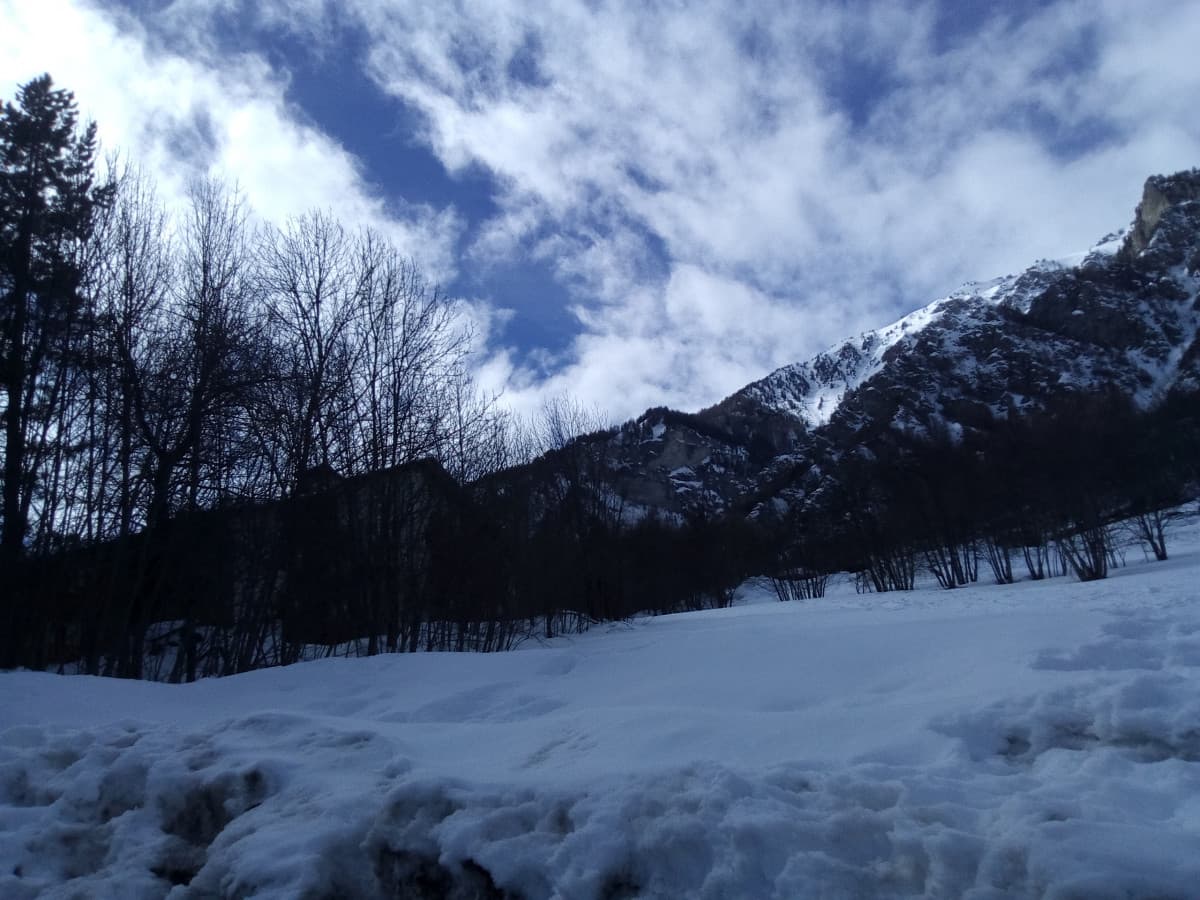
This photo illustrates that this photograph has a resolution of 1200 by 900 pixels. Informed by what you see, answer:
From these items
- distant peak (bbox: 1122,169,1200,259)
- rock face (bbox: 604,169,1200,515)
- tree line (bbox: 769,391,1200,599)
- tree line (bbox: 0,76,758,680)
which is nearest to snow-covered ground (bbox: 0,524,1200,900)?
tree line (bbox: 0,76,758,680)

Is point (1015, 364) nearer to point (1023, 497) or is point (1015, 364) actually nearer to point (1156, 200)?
→ point (1156, 200)

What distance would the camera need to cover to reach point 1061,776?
3.13 m

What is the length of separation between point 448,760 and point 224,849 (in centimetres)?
116

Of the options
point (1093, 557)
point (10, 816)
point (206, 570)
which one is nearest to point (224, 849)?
point (10, 816)

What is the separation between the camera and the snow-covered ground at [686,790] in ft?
8.38

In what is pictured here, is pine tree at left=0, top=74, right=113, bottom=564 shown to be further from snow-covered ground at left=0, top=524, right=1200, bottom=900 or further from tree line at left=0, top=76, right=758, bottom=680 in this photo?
snow-covered ground at left=0, top=524, right=1200, bottom=900

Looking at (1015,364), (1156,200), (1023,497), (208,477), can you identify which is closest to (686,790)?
(208,477)

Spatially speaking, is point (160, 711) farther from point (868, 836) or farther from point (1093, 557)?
point (1093, 557)

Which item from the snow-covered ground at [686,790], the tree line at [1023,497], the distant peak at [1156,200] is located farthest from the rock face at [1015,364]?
the snow-covered ground at [686,790]

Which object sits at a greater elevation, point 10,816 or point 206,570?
point 206,570

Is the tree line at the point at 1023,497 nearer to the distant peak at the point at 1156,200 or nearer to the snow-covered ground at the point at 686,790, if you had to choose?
the snow-covered ground at the point at 686,790

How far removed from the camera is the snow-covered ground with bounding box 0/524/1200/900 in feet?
8.38

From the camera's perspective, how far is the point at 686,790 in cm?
308

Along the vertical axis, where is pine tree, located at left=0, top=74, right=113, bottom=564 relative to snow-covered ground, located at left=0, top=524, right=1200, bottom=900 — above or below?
above
